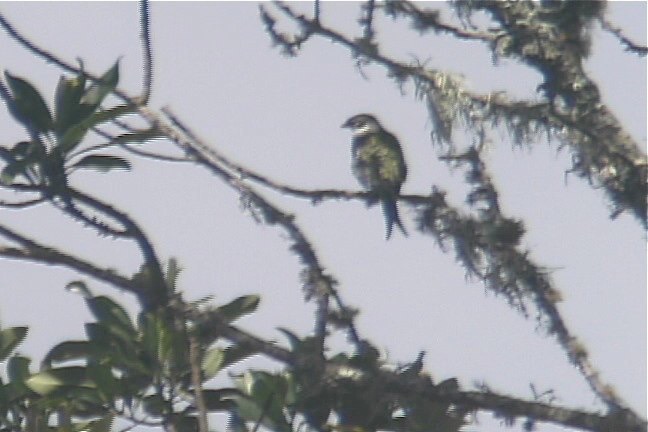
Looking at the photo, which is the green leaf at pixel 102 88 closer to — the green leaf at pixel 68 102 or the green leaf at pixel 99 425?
the green leaf at pixel 68 102

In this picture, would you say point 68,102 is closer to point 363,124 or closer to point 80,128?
point 80,128

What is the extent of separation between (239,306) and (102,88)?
639 mm

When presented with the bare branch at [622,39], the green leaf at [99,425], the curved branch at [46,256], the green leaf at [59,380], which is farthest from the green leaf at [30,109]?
the bare branch at [622,39]

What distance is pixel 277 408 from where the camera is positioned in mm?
3432

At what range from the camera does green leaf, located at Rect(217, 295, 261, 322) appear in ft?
11.8

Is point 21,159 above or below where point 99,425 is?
above

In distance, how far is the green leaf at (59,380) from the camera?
3453mm

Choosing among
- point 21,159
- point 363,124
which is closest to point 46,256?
point 21,159

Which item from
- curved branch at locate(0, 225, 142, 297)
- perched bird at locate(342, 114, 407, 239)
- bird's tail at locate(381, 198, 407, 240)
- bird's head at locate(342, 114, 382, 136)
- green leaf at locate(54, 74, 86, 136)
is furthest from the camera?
bird's head at locate(342, 114, 382, 136)

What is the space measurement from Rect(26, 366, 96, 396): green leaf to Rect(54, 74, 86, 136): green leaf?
0.57 metres

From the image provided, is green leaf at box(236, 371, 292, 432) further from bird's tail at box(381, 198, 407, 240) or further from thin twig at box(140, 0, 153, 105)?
bird's tail at box(381, 198, 407, 240)

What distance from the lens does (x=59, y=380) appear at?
348cm

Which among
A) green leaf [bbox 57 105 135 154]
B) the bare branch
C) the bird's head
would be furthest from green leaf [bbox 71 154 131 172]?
the bird's head

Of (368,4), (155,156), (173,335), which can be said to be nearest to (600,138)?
(368,4)
